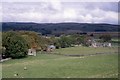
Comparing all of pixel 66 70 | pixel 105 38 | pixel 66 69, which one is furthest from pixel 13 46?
pixel 105 38

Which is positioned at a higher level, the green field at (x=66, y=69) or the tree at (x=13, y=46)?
the tree at (x=13, y=46)

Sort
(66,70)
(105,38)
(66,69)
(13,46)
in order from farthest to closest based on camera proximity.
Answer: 1. (105,38)
2. (13,46)
3. (66,69)
4. (66,70)

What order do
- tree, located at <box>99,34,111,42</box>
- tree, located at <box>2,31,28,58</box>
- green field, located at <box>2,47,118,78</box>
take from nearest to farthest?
1. green field, located at <box>2,47,118,78</box>
2. tree, located at <box>2,31,28,58</box>
3. tree, located at <box>99,34,111,42</box>

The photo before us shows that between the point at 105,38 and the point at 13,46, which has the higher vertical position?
the point at 105,38

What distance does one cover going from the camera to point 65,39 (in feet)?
340

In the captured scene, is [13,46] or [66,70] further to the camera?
[13,46]

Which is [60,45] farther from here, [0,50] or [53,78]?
[53,78]

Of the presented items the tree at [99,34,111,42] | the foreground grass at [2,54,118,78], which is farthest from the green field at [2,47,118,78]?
the tree at [99,34,111,42]

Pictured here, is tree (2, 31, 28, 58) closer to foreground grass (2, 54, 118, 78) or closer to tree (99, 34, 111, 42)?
foreground grass (2, 54, 118, 78)

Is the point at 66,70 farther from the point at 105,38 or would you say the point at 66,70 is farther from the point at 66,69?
the point at 105,38

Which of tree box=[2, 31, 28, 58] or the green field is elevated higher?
tree box=[2, 31, 28, 58]

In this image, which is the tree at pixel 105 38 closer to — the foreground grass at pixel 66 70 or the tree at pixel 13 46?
the tree at pixel 13 46

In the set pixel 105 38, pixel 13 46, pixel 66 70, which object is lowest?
pixel 66 70

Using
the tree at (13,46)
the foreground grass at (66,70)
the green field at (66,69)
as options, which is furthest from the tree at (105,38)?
the foreground grass at (66,70)
